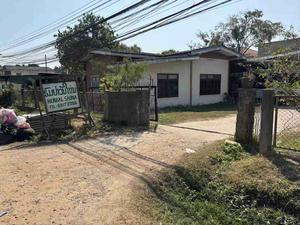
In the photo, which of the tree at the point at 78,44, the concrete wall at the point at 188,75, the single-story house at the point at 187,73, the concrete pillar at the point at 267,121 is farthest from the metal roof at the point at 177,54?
the tree at the point at 78,44

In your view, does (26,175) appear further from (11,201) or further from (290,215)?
(290,215)

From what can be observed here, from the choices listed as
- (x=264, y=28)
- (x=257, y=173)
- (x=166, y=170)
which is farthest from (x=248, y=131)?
(x=264, y=28)

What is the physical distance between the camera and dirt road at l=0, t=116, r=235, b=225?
14.2ft

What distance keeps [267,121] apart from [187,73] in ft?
45.0

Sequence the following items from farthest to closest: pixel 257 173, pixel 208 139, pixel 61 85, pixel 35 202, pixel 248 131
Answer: pixel 61 85
pixel 208 139
pixel 248 131
pixel 257 173
pixel 35 202

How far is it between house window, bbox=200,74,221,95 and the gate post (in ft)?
44.4

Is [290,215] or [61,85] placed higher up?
[61,85]

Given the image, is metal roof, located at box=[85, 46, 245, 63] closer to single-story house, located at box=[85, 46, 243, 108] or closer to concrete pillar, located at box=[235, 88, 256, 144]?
single-story house, located at box=[85, 46, 243, 108]

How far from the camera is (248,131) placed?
753 cm

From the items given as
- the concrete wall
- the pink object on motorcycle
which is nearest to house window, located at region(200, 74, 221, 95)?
the concrete wall

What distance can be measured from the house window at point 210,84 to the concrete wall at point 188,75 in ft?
0.69

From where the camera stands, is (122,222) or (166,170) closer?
(122,222)

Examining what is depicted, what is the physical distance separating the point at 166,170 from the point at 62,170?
1.94 meters

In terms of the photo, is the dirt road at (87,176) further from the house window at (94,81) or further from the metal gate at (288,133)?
the house window at (94,81)
